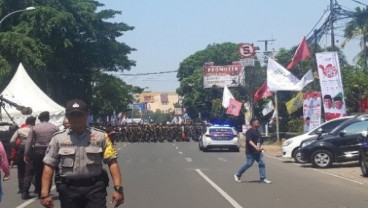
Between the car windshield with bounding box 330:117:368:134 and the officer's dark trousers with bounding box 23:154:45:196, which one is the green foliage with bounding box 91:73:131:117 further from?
the officer's dark trousers with bounding box 23:154:45:196

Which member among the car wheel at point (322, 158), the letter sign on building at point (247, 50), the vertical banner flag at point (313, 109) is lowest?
the car wheel at point (322, 158)

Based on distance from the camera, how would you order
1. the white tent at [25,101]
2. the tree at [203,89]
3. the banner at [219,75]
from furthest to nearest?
the banner at [219,75]
the tree at [203,89]
the white tent at [25,101]

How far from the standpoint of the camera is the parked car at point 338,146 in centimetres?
2264

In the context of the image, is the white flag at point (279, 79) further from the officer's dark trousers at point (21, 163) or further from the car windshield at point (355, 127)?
the officer's dark trousers at point (21, 163)

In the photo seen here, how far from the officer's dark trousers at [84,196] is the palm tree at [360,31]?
38219 mm

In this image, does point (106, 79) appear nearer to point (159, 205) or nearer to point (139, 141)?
point (139, 141)

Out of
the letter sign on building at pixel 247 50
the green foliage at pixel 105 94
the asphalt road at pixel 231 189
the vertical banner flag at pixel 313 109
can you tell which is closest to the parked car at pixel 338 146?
the asphalt road at pixel 231 189

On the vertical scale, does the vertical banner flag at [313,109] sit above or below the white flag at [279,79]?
below

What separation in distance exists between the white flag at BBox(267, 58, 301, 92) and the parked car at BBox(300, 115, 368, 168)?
39.3 feet

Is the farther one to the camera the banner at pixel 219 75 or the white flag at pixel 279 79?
the banner at pixel 219 75

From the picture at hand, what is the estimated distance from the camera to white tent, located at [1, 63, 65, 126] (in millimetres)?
30938

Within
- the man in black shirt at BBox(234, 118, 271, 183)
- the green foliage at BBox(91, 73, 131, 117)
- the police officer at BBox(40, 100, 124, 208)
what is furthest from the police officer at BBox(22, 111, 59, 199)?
the green foliage at BBox(91, 73, 131, 117)

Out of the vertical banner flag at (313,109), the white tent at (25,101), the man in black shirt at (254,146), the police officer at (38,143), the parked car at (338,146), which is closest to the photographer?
the police officer at (38,143)

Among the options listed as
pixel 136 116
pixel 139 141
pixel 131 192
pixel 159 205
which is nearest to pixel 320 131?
pixel 131 192
